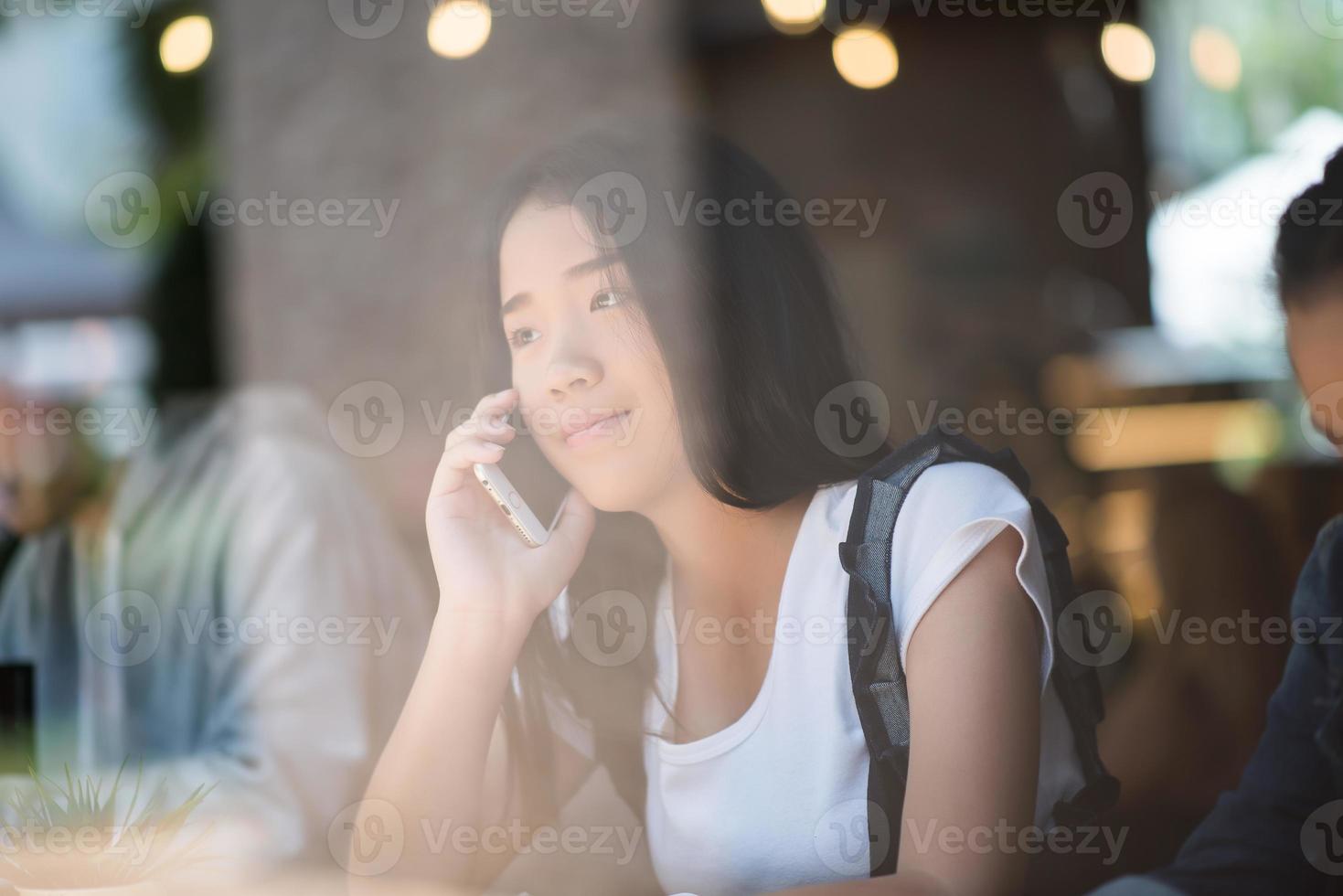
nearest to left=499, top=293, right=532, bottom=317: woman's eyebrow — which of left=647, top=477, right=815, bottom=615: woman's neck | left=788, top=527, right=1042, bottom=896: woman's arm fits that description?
left=647, top=477, right=815, bottom=615: woman's neck

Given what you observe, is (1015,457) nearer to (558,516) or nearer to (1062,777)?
(1062,777)

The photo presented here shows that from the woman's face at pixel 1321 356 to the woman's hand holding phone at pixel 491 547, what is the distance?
83 cm

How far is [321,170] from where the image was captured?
2.49 m

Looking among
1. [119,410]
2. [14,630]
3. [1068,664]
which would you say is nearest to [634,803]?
[1068,664]
